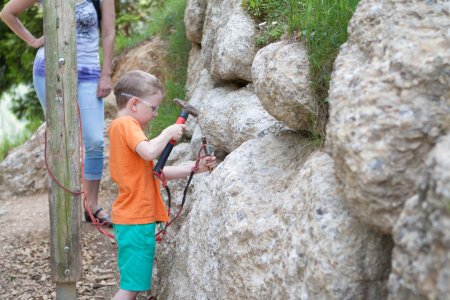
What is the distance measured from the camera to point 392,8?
243 cm

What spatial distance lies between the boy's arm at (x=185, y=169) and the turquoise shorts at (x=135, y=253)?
1.08 feet

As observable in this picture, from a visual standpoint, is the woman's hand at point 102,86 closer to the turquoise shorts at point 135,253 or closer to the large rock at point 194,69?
the large rock at point 194,69

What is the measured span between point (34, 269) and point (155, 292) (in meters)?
1.34

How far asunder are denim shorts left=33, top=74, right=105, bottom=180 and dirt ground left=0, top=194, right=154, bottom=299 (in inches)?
28.6

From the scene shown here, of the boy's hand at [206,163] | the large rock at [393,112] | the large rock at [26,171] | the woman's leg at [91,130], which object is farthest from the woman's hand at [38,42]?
the large rock at [393,112]

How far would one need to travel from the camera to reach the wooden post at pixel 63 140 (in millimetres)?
3857

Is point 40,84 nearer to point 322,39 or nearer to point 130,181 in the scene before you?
point 130,181

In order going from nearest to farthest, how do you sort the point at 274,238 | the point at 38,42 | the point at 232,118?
1. the point at 274,238
2. the point at 232,118
3. the point at 38,42

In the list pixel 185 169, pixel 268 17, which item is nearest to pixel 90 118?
pixel 185 169

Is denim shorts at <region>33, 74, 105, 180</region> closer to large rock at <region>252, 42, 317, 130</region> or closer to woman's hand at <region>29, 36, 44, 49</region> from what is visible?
woman's hand at <region>29, 36, 44, 49</region>

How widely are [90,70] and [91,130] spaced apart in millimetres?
461

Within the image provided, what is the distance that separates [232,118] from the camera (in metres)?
4.18

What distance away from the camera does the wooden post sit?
12.7ft

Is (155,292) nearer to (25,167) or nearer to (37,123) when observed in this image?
(25,167)
